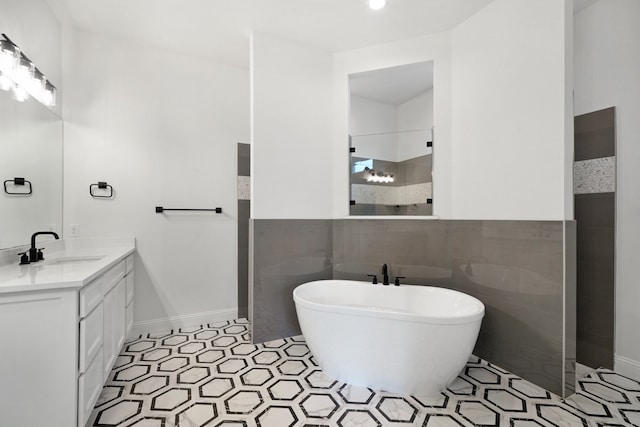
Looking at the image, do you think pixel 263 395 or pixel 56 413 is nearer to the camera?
pixel 56 413

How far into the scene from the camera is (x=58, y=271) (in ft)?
5.00

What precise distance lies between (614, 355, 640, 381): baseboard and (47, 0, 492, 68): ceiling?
2720 millimetres

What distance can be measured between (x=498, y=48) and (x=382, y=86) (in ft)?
5.05

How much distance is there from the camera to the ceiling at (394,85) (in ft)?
10.8

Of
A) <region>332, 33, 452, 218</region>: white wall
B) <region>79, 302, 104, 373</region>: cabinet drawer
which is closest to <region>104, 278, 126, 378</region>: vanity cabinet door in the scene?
<region>79, 302, 104, 373</region>: cabinet drawer

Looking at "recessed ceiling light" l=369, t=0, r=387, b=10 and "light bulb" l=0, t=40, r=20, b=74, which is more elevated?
"recessed ceiling light" l=369, t=0, r=387, b=10

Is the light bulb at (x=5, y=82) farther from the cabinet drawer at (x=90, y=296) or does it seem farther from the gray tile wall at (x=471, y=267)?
the gray tile wall at (x=471, y=267)

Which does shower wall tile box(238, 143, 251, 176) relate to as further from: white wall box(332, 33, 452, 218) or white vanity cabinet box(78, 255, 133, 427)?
white vanity cabinet box(78, 255, 133, 427)

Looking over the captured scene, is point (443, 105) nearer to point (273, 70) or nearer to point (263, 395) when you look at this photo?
point (273, 70)

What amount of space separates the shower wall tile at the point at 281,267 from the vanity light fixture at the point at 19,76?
171 centimetres

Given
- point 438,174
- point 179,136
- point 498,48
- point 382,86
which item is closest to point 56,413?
point 179,136

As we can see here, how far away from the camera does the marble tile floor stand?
5.32 feet

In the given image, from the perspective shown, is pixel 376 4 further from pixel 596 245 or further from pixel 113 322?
pixel 113 322

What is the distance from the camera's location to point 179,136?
9.34 ft
